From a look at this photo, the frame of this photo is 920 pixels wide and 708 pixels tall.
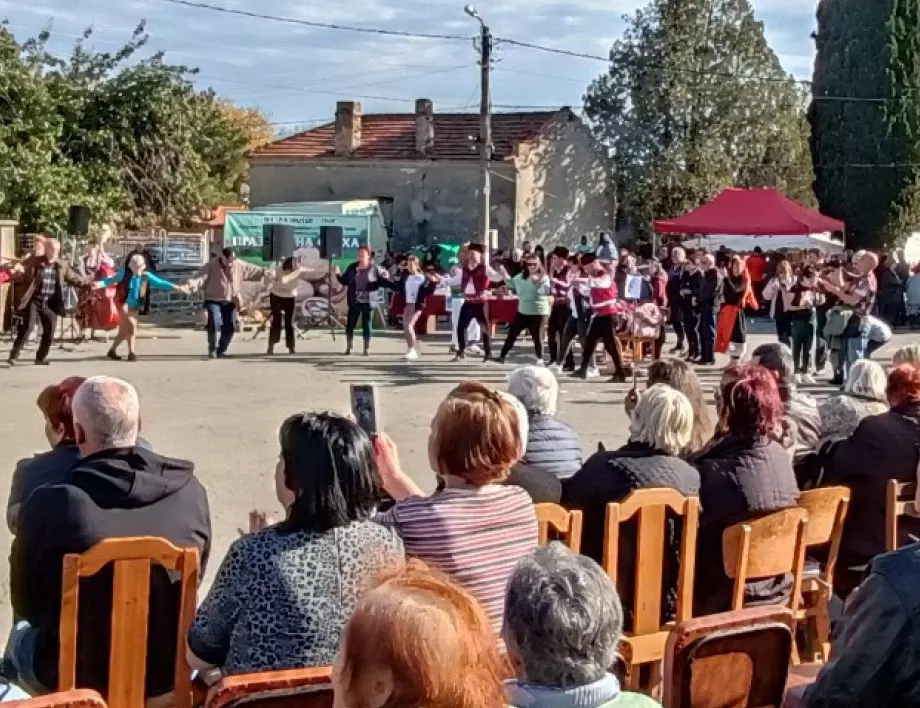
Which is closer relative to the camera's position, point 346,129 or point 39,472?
point 39,472

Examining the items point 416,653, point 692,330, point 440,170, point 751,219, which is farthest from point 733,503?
point 440,170

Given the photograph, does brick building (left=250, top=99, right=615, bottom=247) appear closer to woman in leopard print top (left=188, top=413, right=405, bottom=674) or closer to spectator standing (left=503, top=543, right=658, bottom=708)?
woman in leopard print top (left=188, top=413, right=405, bottom=674)

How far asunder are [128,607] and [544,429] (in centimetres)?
251

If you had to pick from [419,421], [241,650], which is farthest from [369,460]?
[419,421]

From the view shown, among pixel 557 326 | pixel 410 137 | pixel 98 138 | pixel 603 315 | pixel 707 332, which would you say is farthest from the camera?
pixel 410 137

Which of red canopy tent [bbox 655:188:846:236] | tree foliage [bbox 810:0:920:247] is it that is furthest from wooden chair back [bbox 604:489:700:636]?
tree foliage [bbox 810:0:920:247]

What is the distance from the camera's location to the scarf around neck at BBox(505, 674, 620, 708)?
252 centimetres

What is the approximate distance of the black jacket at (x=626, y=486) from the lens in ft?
15.9

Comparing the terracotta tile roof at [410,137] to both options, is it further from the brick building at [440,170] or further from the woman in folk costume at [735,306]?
the woman in folk costume at [735,306]

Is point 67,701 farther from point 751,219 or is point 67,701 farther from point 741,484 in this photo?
point 751,219

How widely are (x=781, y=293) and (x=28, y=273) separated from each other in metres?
9.65

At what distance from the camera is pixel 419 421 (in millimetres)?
12656

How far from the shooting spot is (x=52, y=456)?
4738 mm

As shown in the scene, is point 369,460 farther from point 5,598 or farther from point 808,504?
point 5,598
